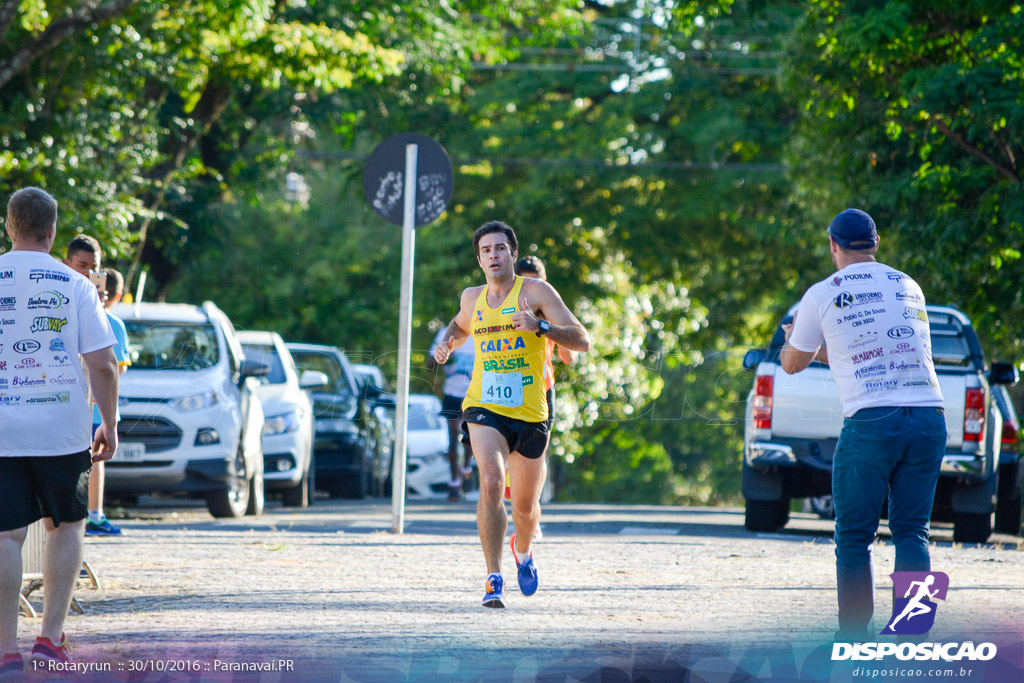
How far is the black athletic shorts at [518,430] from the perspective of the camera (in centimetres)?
818

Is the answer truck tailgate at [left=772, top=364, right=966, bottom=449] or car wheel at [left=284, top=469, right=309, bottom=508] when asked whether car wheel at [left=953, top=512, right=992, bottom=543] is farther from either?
car wheel at [left=284, top=469, right=309, bottom=508]

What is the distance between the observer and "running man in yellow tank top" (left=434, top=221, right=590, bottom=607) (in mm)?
8062

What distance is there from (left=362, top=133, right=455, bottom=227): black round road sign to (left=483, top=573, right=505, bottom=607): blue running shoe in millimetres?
5283

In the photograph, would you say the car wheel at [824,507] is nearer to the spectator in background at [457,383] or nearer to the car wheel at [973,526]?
the car wheel at [973,526]

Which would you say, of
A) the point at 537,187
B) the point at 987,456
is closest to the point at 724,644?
the point at 987,456

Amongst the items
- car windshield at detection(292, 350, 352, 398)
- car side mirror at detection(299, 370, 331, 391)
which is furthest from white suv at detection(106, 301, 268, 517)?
car windshield at detection(292, 350, 352, 398)

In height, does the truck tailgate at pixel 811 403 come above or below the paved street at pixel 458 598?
above

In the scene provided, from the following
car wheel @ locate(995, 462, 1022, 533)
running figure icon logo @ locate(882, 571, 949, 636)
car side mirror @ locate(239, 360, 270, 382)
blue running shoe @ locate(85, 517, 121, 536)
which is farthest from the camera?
car wheel @ locate(995, 462, 1022, 533)

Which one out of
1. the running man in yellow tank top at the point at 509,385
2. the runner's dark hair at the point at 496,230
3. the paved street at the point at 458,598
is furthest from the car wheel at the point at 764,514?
the runner's dark hair at the point at 496,230

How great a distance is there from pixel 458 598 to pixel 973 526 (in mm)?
6344

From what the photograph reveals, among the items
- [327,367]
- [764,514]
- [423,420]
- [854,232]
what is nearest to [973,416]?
[764,514]

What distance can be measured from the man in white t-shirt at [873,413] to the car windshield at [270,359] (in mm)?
11002

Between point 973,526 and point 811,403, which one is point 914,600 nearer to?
point 811,403

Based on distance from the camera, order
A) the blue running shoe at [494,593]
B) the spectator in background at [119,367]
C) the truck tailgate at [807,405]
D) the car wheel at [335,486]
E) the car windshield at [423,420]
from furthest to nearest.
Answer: the car windshield at [423,420] < the car wheel at [335,486] < the truck tailgate at [807,405] < the spectator in background at [119,367] < the blue running shoe at [494,593]
